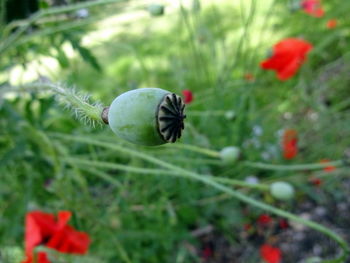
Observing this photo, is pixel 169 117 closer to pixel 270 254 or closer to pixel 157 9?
pixel 157 9

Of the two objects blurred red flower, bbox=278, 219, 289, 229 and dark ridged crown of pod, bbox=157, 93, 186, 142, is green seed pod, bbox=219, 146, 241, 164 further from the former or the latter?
blurred red flower, bbox=278, 219, 289, 229

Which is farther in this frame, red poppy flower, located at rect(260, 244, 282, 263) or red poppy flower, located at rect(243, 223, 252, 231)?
red poppy flower, located at rect(243, 223, 252, 231)

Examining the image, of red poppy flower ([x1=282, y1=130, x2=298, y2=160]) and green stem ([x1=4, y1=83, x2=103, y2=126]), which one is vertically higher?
red poppy flower ([x1=282, y1=130, x2=298, y2=160])

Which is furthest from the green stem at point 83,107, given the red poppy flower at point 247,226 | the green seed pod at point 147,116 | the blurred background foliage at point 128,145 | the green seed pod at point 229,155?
the red poppy flower at point 247,226

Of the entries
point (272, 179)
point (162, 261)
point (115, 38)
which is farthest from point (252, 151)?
point (115, 38)

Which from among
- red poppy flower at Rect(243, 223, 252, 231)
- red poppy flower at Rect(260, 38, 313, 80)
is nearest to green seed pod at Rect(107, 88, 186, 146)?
red poppy flower at Rect(260, 38, 313, 80)

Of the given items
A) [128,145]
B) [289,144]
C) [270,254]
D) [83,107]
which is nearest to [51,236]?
[128,145]
